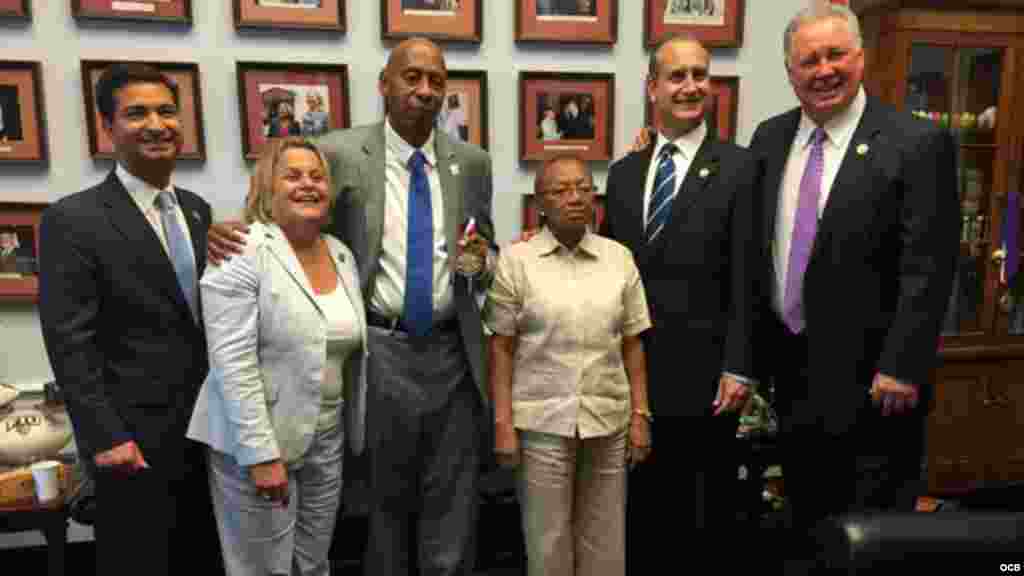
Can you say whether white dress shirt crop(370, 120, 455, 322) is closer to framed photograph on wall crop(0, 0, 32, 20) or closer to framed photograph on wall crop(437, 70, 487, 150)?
framed photograph on wall crop(437, 70, 487, 150)

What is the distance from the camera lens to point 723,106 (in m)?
2.80

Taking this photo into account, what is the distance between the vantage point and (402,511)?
1.87 m

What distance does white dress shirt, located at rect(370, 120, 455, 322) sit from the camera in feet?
5.96

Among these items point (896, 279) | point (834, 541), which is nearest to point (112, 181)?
point (834, 541)

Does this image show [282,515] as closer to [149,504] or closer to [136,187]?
[149,504]

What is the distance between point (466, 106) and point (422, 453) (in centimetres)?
130

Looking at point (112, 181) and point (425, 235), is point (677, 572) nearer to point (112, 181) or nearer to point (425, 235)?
point (425, 235)

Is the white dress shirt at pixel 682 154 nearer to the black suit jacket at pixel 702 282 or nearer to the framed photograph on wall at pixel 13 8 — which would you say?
the black suit jacket at pixel 702 282

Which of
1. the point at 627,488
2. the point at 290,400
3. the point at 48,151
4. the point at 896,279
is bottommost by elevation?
the point at 627,488

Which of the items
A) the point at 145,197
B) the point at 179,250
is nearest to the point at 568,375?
the point at 179,250

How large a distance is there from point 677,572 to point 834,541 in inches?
48.9

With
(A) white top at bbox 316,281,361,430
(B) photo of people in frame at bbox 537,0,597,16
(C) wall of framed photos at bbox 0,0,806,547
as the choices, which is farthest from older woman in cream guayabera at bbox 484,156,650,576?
(B) photo of people in frame at bbox 537,0,597,16

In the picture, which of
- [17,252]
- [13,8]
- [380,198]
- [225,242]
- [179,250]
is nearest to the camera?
[225,242]

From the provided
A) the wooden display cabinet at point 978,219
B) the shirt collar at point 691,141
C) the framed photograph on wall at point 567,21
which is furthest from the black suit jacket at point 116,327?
the wooden display cabinet at point 978,219
